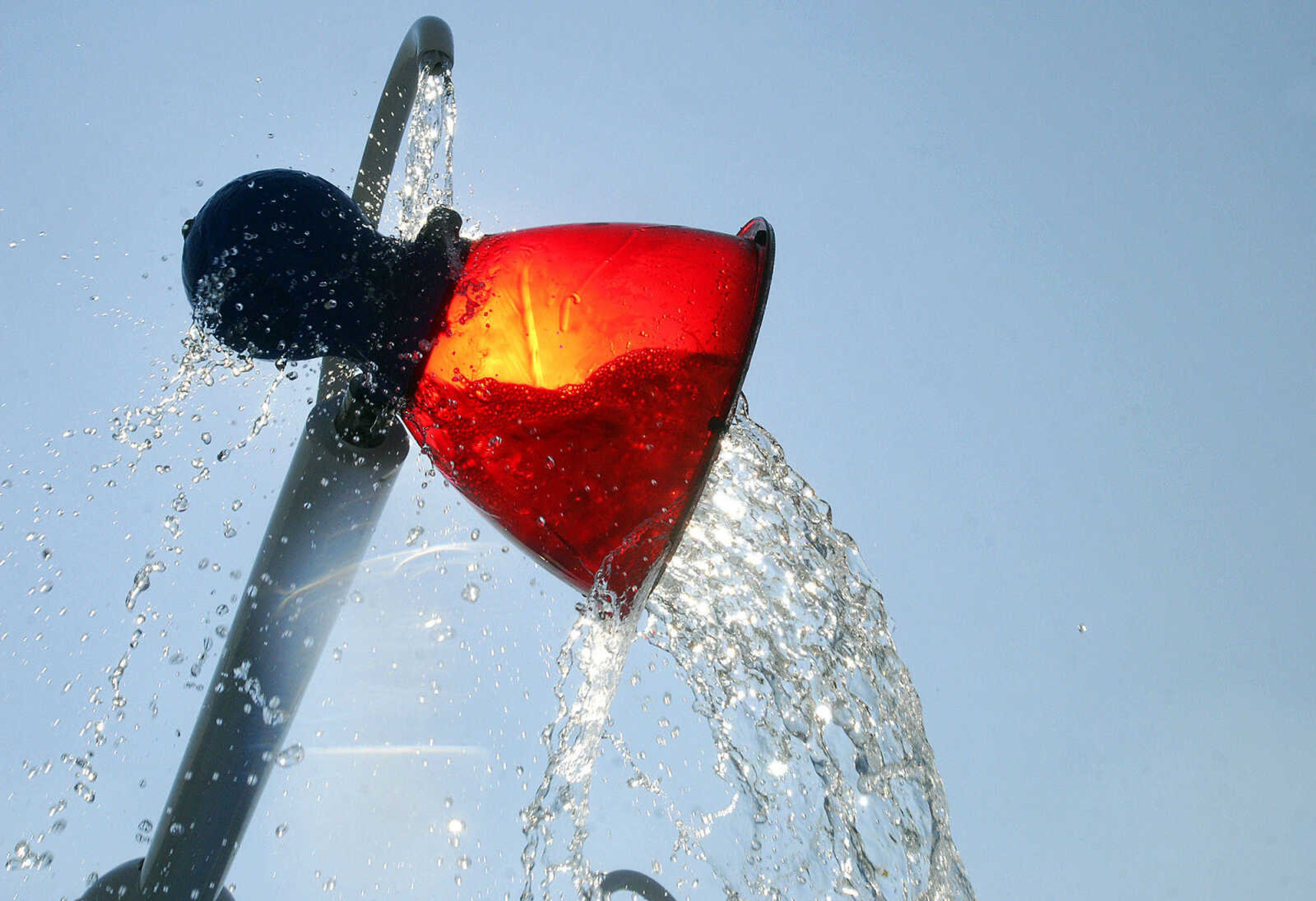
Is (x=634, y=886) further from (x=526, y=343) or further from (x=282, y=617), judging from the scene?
(x=526, y=343)

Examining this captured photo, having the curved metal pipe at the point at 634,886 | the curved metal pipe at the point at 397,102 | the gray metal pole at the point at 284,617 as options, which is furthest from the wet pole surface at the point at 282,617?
the curved metal pipe at the point at 634,886

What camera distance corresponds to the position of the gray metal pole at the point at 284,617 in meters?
1.97

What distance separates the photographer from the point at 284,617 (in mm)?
1989

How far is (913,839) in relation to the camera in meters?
2.29

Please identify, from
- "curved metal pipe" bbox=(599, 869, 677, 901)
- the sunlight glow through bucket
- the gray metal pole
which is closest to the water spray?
the sunlight glow through bucket

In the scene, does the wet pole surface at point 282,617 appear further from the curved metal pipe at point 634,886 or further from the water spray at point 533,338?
the curved metal pipe at point 634,886

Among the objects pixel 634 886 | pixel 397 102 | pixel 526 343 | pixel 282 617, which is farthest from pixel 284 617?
pixel 634 886

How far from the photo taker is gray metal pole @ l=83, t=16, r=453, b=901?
197cm

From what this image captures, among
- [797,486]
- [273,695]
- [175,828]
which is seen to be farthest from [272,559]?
[797,486]

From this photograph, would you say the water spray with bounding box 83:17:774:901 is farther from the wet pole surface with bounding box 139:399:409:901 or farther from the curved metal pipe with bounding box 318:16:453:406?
the curved metal pipe with bounding box 318:16:453:406

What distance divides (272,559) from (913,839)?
141 centimetres

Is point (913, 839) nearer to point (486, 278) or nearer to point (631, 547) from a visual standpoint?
point (631, 547)

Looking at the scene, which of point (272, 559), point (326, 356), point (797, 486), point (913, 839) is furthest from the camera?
point (913, 839)

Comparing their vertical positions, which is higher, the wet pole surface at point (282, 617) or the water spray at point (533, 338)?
the water spray at point (533, 338)
